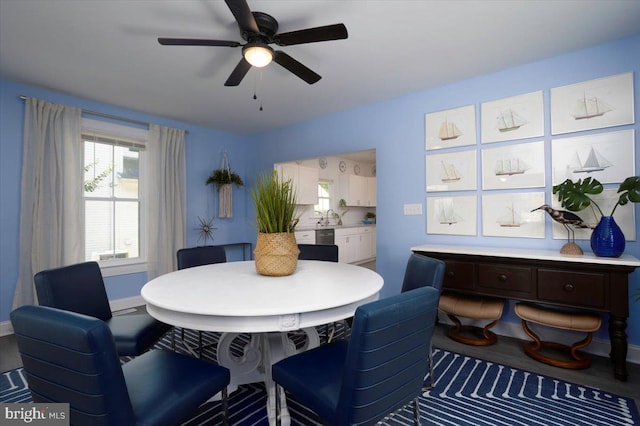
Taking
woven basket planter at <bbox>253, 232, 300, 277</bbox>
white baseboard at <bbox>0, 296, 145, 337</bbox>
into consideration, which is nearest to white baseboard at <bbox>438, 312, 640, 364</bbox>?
woven basket planter at <bbox>253, 232, 300, 277</bbox>

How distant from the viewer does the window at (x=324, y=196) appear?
22.1 ft

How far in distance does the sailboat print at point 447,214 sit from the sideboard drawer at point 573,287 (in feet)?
3.19

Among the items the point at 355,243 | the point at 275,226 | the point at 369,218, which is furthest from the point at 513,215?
the point at 369,218

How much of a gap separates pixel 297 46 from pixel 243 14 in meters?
0.89

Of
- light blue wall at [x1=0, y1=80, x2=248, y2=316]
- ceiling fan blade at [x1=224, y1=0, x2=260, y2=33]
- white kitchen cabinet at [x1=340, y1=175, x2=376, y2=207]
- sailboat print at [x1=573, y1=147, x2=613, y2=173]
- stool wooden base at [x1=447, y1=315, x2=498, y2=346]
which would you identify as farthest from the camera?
white kitchen cabinet at [x1=340, y1=175, x2=376, y2=207]

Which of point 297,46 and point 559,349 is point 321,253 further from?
point 559,349

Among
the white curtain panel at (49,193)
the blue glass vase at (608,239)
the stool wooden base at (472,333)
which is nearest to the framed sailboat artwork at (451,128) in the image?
the blue glass vase at (608,239)

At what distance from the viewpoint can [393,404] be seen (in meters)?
1.15

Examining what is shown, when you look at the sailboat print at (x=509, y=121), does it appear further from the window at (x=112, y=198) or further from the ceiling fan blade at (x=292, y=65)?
the window at (x=112, y=198)

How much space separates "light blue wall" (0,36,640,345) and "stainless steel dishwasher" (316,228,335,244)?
5.66ft

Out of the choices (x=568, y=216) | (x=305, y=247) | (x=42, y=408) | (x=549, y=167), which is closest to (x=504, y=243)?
Result: (x=568, y=216)

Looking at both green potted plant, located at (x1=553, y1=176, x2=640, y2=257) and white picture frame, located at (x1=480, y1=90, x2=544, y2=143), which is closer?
green potted plant, located at (x1=553, y1=176, x2=640, y2=257)

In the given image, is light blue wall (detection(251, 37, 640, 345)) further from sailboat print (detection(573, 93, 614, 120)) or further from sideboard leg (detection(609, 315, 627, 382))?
sideboard leg (detection(609, 315, 627, 382))

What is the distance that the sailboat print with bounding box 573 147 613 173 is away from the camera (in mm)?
2484
